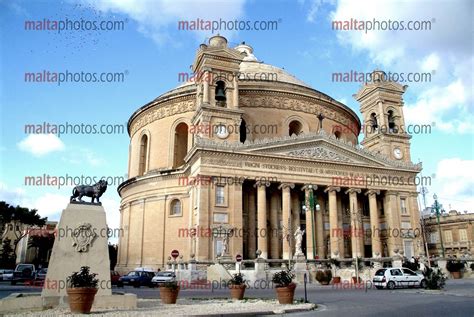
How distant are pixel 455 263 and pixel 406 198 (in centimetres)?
740

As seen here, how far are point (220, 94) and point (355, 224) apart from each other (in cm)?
1670

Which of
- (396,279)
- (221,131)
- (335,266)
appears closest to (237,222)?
(221,131)

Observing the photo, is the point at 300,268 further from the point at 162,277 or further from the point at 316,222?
the point at 162,277

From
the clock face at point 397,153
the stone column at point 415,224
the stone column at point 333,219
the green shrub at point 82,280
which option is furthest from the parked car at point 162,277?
the clock face at point 397,153

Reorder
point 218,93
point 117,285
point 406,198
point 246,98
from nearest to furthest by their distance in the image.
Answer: point 117,285 → point 218,93 → point 406,198 → point 246,98

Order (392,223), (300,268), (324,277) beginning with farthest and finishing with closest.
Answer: (392,223) → (300,268) → (324,277)

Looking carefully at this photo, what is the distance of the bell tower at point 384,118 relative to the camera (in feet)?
140

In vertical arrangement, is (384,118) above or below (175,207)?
above

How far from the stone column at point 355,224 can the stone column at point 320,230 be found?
2.41 m

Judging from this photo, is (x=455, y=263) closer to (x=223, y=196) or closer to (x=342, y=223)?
(x=342, y=223)

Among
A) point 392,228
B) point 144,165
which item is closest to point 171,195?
point 144,165

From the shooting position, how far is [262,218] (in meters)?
33.5

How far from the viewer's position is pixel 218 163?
32.9m

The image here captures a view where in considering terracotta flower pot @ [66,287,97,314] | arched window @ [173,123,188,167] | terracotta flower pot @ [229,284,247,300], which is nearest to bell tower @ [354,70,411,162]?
arched window @ [173,123,188,167]
